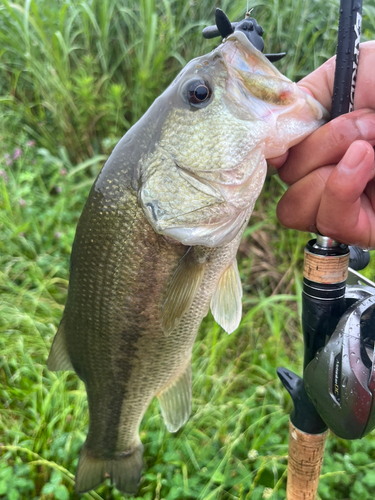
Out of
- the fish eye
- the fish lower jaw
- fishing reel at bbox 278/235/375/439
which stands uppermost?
the fish eye

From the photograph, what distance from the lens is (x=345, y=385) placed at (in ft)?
2.90

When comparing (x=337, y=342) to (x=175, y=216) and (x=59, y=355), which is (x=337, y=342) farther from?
(x=59, y=355)

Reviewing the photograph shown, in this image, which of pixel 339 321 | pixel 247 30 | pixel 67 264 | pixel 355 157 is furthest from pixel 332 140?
pixel 67 264

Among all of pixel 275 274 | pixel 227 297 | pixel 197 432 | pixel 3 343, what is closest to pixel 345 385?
pixel 227 297

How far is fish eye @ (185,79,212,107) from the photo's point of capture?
935mm

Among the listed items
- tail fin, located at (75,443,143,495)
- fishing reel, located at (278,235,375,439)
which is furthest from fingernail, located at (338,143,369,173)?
tail fin, located at (75,443,143,495)

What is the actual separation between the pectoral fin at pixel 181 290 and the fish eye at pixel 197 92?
376mm

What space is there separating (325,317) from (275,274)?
5.11ft

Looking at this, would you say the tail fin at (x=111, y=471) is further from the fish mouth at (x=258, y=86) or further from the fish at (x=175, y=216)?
the fish mouth at (x=258, y=86)

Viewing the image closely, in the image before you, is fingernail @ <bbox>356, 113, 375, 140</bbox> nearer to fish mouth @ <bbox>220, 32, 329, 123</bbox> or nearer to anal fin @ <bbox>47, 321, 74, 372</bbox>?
fish mouth @ <bbox>220, 32, 329, 123</bbox>

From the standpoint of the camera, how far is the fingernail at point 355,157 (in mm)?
830

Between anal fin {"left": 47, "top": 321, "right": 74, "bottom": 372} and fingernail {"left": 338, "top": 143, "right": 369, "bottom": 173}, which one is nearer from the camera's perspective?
fingernail {"left": 338, "top": 143, "right": 369, "bottom": 173}

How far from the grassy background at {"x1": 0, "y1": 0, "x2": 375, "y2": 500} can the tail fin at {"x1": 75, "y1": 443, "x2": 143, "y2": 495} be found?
10.9 inches

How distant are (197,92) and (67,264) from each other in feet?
6.00
